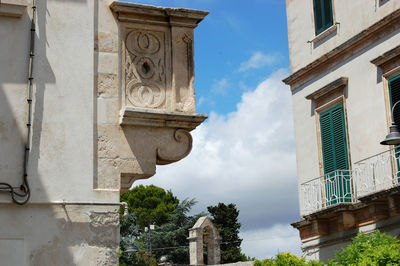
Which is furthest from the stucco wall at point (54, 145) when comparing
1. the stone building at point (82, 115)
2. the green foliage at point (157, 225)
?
the green foliage at point (157, 225)

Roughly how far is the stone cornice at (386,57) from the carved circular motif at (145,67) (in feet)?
29.1

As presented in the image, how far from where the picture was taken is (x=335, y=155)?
55.8 ft

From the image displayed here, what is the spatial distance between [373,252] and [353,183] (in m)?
4.04

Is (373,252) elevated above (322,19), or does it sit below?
below

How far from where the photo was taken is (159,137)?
7199 mm

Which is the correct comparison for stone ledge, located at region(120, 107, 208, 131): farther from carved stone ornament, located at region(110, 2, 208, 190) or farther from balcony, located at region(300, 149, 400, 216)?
balcony, located at region(300, 149, 400, 216)

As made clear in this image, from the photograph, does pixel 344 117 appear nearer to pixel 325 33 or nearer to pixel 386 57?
pixel 386 57

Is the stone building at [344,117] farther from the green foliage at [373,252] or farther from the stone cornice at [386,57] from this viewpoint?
the green foliage at [373,252]

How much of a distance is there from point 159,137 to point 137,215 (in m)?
48.8

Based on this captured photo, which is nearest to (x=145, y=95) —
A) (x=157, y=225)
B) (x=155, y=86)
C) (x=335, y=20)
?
(x=155, y=86)

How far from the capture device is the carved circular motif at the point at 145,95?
716 centimetres

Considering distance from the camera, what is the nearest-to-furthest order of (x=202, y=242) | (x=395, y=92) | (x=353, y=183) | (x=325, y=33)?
(x=395, y=92) → (x=353, y=183) → (x=325, y=33) → (x=202, y=242)

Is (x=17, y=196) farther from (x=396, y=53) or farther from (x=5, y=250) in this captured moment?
(x=396, y=53)

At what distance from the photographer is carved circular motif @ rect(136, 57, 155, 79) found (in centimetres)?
724
